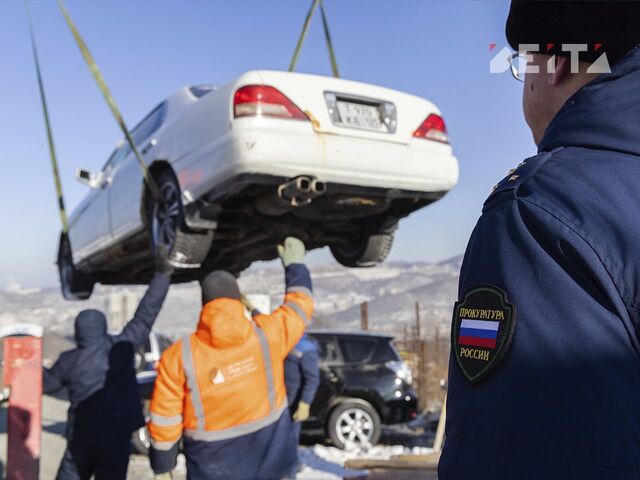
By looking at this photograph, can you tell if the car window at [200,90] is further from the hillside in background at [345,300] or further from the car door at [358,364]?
the hillside in background at [345,300]

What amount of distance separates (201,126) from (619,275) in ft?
12.0

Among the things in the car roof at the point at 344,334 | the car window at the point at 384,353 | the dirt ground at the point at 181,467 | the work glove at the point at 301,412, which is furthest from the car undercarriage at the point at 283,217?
the car window at the point at 384,353

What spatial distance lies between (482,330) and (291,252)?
131 inches

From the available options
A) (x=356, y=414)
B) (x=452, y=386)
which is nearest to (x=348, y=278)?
(x=356, y=414)

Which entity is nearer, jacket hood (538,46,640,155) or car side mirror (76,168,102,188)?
jacket hood (538,46,640,155)

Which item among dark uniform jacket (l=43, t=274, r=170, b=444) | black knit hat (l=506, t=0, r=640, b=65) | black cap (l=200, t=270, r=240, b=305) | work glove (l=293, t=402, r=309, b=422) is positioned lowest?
work glove (l=293, t=402, r=309, b=422)

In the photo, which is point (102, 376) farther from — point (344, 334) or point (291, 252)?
point (344, 334)

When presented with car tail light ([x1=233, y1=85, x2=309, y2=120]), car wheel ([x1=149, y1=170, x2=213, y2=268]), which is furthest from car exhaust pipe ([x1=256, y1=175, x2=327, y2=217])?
car wheel ([x1=149, y1=170, x2=213, y2=268])

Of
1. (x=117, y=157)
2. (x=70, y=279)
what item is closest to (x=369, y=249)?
(x=117, y=157)

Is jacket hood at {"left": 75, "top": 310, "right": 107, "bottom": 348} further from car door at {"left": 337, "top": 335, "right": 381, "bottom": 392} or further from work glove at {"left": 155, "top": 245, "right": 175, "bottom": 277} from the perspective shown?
car door at {"left": 337, "top": 335, "right": 381, "bottom": 392}

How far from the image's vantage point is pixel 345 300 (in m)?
86.7

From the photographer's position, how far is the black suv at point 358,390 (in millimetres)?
8438

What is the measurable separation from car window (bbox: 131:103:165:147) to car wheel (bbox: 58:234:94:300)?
2659mm

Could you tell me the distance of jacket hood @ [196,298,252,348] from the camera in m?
3.16
